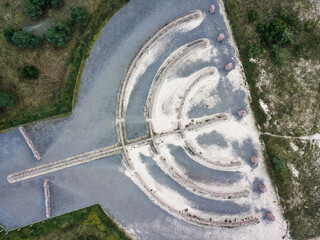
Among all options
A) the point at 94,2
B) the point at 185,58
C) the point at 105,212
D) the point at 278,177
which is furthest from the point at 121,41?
the point at 278,177

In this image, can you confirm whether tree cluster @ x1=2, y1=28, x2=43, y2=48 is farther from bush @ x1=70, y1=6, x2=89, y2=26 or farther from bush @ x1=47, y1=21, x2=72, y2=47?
bush @ x1=70, y1=6, x2=89, y2=26

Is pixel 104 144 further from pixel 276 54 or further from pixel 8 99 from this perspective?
pixel 276 54

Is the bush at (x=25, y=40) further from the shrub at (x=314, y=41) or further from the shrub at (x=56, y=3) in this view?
the shrub at (x=314, y=41)

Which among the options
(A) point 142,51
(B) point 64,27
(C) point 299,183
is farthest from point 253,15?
(B) point 64,27

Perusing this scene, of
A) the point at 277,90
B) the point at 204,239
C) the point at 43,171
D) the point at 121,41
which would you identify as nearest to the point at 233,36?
the point at 277,90

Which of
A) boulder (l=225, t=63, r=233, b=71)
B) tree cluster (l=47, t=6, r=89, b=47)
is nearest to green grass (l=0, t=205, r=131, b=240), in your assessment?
tree cluster (l=47, t=6, r=89, b=47)

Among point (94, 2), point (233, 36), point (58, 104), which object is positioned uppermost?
point (94, 2)

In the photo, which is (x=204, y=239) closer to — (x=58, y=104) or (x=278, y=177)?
(x=278, y=177)

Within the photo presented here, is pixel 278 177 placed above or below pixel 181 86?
below
